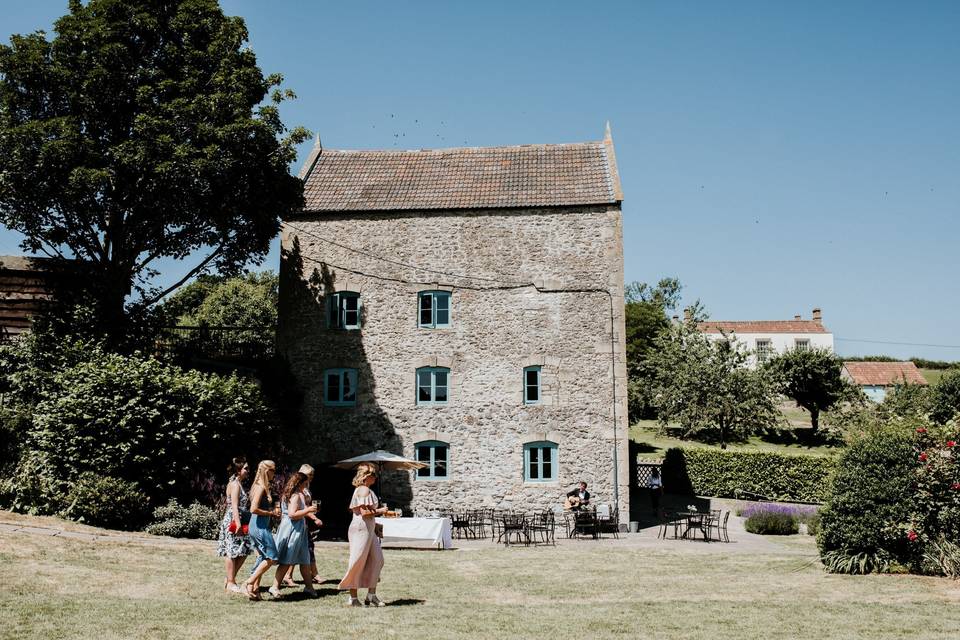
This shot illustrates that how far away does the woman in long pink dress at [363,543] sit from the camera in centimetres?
934

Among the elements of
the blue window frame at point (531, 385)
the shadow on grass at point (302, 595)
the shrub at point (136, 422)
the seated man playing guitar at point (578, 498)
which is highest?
the blue window frame at point (531, 385)

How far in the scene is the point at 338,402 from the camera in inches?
899

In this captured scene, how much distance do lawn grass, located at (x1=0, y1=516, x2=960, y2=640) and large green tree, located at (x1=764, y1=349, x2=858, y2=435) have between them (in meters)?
30.0

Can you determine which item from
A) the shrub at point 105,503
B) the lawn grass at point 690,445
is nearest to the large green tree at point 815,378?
the lawn grass at point 690,445

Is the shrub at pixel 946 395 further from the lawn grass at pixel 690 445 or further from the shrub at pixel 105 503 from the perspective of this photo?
the shrub at pixel 105 503

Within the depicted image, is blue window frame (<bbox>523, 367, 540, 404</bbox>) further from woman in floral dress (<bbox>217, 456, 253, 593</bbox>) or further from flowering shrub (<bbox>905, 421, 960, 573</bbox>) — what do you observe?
woman in floral dress (<bbox>217, 456, 253, 593</bbox>)

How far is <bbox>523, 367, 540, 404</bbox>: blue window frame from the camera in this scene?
2211 cm

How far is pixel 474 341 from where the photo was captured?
22578 millimetres

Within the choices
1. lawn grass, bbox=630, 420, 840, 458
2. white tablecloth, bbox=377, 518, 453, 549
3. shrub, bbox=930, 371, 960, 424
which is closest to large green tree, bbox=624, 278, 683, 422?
lawn grass, bbox=630, 420, 840, 458

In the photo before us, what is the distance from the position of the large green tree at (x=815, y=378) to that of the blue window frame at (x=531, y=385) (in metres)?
24.3

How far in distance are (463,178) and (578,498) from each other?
36.2ft

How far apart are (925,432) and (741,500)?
49.6ft

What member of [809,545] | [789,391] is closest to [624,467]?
[809,545]

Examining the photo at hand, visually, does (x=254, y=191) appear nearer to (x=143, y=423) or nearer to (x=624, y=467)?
(x=143, y=423)
